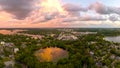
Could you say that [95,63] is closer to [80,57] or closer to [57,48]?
[80,57]

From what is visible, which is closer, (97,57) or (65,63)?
(65,63)

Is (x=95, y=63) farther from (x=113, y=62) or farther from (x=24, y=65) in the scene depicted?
(x=24, y=65)

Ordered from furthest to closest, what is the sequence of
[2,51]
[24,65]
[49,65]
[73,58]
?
[2,51]
[73,58]
[24,65]
[49,65]

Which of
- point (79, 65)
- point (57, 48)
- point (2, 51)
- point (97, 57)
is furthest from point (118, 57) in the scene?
point (2, 51)

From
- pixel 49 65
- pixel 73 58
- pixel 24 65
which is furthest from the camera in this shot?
pixel 73 58

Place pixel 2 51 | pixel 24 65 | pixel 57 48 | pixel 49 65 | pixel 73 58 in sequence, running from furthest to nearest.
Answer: pixel 57 48
pixel 2 51
pixel 73 58
pixel 24 65
pixel 49 65

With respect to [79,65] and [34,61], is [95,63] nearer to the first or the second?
[79,65]

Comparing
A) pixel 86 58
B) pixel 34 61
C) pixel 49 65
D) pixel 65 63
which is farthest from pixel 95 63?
pixel 34 61

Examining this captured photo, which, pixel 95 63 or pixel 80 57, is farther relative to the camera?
pixel 80 57

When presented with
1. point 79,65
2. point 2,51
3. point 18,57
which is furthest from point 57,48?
point 79,65

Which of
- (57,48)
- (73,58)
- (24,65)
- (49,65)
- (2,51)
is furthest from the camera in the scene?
(57,48)
